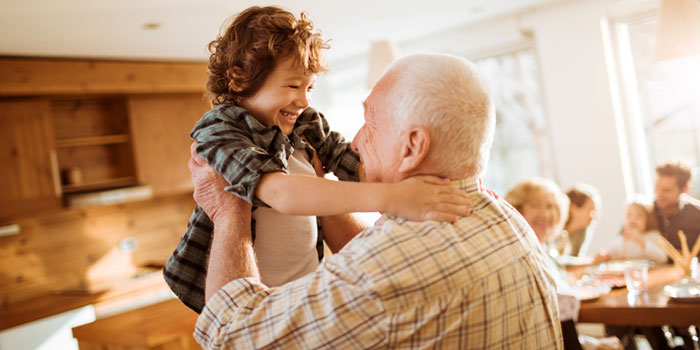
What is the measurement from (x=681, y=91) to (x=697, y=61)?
0.27 metres

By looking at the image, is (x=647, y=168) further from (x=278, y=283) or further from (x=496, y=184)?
(x=278, y=283)

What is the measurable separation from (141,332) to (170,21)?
292cm

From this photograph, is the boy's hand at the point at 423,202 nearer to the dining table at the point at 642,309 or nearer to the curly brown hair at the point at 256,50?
the curly brown hair at the point at 256,50

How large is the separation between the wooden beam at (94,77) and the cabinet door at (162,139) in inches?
7.5

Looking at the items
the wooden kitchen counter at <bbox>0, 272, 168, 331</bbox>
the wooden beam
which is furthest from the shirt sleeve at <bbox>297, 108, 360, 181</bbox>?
the wooden beam

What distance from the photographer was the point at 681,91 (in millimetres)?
5156

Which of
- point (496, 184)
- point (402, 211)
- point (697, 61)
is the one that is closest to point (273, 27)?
point (402, 211)

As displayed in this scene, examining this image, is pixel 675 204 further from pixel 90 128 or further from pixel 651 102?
pixel 90 128

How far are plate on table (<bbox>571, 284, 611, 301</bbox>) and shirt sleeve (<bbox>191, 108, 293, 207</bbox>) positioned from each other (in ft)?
6.29

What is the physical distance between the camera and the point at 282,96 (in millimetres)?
1362

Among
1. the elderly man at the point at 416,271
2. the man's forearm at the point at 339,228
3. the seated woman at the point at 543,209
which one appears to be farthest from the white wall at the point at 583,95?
the elderly man at the point at 416,271

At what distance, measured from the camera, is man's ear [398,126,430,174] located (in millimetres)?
1074

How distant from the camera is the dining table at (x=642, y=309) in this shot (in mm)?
2473

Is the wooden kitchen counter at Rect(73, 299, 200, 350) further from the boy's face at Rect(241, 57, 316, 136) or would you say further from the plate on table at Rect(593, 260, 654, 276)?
the plate on table at Rect(593, 260, 654, 276)
